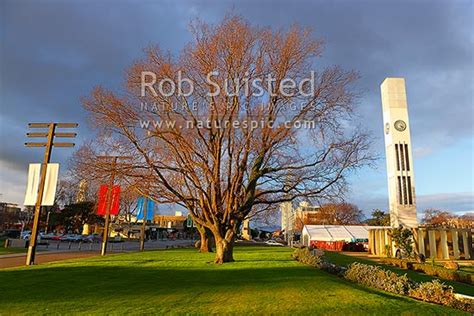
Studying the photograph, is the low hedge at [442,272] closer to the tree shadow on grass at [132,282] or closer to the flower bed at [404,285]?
the flower bed at [404,285]

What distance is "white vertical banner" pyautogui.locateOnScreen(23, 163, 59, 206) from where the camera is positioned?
19672 millimetres

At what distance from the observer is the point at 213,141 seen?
60.4 ft

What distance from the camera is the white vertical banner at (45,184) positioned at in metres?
19.7

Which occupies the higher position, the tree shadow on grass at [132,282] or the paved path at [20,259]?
the tree shadow on grass at [132,282]

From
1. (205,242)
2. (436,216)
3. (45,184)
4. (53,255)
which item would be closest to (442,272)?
(205,242)

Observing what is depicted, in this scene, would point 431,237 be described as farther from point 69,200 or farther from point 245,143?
point 69,200

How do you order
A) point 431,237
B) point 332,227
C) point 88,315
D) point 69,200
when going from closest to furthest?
point 88,315, point 431,237, point 332,227, point 69,200

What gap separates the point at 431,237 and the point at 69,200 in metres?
75.1

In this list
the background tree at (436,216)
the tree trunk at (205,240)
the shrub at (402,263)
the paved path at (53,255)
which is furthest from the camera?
the background tree at (436,216)

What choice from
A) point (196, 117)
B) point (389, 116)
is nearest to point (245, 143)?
point (196, 117)

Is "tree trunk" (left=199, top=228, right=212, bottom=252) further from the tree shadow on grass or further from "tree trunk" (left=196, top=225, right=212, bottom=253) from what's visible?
the tree shadow on grass

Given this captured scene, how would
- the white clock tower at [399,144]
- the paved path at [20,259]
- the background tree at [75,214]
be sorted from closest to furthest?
the paved path at [20,259] → the white clock tower at [399,144] → the background tree at [75,214]

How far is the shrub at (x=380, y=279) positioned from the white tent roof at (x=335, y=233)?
36718 mm

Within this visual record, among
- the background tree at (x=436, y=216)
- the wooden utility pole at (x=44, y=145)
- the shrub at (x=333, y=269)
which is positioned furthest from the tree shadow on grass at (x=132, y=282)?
the background tree at (x=436, y=216)
